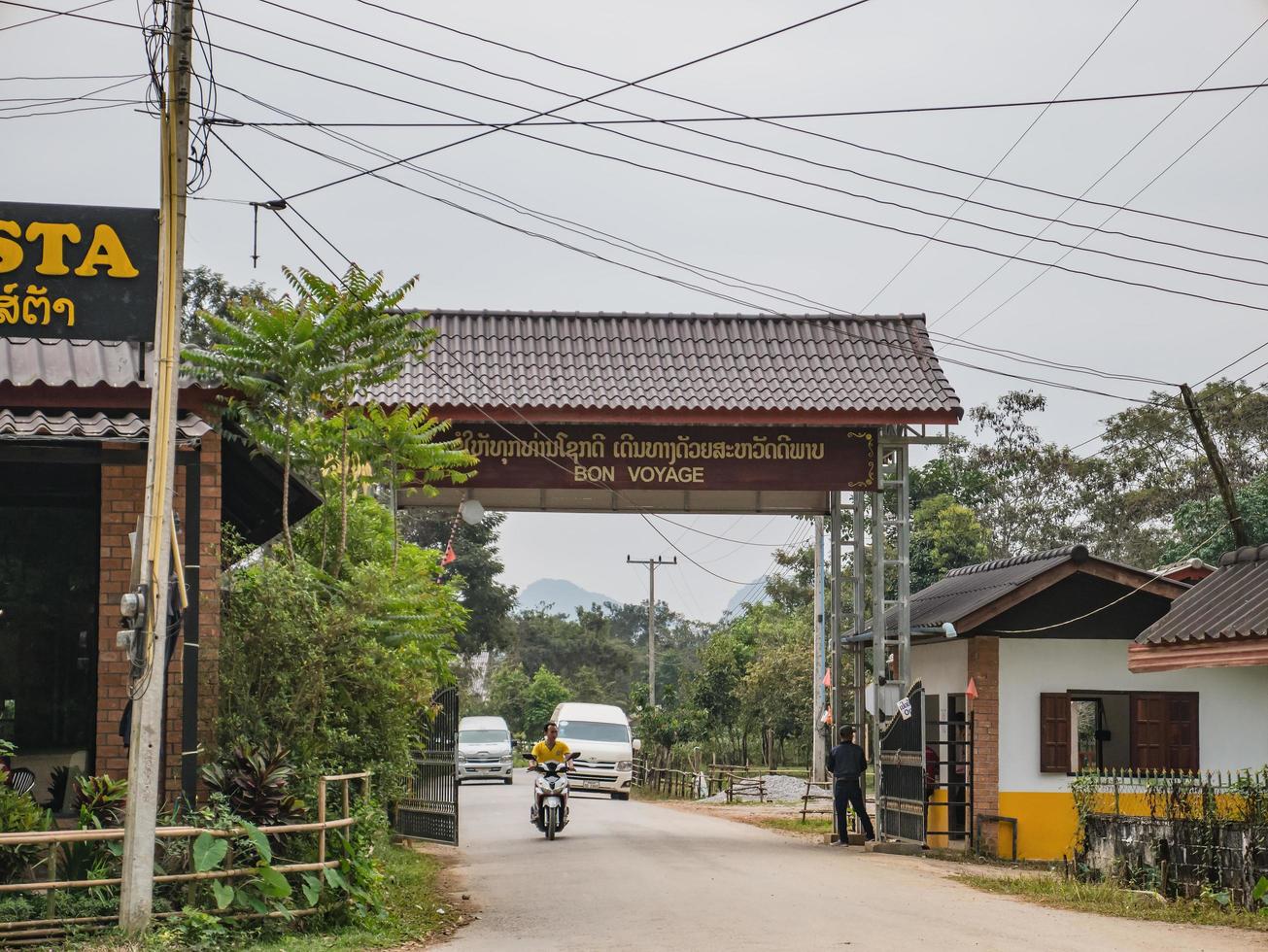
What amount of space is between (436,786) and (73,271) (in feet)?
29.8

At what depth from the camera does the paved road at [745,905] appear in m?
11.4

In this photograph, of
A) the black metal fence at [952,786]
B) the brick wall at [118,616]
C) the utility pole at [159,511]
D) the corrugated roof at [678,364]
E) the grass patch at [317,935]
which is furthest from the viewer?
the black metal fence at [952,786]

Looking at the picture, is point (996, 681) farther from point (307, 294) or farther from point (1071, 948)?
point (307, 294)

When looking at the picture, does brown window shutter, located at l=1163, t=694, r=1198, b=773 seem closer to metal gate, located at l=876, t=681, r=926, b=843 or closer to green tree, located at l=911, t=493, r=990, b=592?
metal gate, located at l=876, t=681, r=926, b=843

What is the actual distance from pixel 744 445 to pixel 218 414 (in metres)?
9.24

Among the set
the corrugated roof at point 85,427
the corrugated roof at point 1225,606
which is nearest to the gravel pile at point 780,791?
the corrugated roof at point 1225,606

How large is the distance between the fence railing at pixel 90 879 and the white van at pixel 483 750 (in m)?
30.5

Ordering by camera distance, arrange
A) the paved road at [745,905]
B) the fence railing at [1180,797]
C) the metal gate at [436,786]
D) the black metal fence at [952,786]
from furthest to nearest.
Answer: the black metal fence at [952,786]
the metal gate at [436,786]
the fence railing at [1180,797]
the paved road at [745,905]

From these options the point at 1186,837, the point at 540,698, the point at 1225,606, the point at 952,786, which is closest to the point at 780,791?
the point at 952,786

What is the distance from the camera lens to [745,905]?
13.3m

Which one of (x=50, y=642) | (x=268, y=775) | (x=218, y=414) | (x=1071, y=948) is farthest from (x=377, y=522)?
(x=1071, y=948)

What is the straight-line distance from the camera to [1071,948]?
1113 cm

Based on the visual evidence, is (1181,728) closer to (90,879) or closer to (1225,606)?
(1225,606)

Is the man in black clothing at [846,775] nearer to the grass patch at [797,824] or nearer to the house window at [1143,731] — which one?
the house window at [1143,731]
